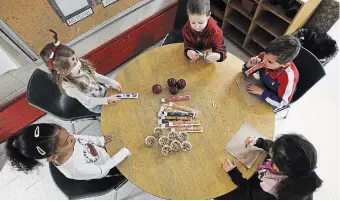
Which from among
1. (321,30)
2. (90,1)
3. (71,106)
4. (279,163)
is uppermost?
(90,1)

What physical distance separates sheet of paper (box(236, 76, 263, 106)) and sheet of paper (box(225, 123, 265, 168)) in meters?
0.22

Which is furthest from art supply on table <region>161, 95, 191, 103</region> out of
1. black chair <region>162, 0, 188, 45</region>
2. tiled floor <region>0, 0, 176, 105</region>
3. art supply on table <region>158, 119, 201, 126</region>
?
tiled floor <region>0, 0, 176, 105</region>

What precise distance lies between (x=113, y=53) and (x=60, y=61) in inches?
49.6

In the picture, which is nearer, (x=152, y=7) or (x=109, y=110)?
(x=109, y=110)

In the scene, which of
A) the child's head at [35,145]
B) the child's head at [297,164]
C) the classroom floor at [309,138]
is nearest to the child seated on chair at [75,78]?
the child's head at [35,145]

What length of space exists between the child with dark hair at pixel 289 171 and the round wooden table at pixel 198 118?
0.27 feet

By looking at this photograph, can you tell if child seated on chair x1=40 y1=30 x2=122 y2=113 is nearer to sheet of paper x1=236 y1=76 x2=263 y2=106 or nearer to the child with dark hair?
sheet of paper x1=236 y1=76 x2=263 y2=106

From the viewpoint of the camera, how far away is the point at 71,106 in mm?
2277

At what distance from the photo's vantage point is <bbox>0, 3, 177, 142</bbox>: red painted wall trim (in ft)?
8.32

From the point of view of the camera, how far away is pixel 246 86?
2.02m

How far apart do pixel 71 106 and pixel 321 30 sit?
2.97 metres

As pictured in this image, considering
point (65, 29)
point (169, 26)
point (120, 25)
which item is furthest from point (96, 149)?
point (169, 26)

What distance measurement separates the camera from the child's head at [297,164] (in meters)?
1.39

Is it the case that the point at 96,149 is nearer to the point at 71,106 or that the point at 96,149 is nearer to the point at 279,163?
the point at 71,106
